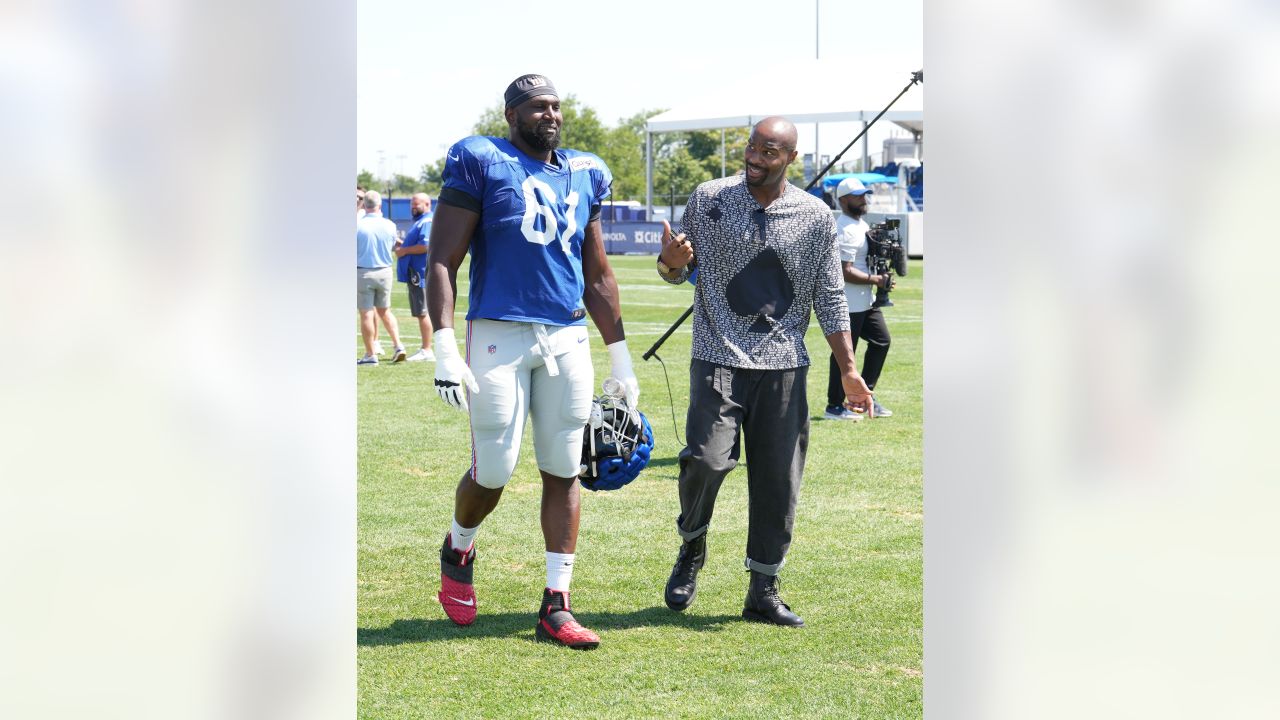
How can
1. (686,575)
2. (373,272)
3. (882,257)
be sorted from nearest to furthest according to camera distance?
(686,575) → (882,257) → (373,272)

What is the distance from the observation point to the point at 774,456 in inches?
212

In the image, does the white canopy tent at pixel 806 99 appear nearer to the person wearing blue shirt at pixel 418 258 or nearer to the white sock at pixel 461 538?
the person wearing blue shirt at pixel 418 258

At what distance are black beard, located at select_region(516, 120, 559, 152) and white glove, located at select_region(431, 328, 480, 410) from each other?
76cm

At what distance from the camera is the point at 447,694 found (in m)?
4.45

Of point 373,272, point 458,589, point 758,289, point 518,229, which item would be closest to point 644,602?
point 458,589

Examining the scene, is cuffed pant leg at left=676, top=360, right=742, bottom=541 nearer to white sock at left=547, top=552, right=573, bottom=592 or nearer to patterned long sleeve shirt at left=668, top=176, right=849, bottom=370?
patterned long sleeve shirt at left=668, top=176, right=849, bottom=370

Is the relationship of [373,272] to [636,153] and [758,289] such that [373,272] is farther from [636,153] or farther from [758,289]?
[636,153]

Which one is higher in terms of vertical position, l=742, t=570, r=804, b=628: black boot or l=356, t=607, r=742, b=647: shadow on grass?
l=742, t=570, r=804, b=628: black boot

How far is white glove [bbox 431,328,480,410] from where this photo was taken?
4.84 m

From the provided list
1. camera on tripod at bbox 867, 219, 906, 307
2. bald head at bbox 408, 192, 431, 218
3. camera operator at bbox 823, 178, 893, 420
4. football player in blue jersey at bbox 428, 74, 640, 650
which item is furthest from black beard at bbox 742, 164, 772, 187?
bald head at bbox 408, 192, 431, 218

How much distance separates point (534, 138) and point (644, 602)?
1.99 meters
